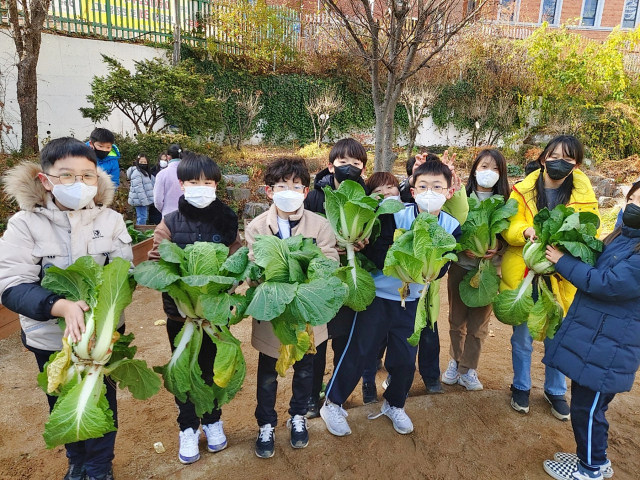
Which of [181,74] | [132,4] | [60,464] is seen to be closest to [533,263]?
[60,464]

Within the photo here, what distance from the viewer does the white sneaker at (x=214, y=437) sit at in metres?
2.85

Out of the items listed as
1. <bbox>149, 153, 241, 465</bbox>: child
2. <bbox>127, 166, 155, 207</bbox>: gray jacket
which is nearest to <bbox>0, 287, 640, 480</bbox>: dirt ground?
<bbox>149, 153, 241, 465</bbox>: child

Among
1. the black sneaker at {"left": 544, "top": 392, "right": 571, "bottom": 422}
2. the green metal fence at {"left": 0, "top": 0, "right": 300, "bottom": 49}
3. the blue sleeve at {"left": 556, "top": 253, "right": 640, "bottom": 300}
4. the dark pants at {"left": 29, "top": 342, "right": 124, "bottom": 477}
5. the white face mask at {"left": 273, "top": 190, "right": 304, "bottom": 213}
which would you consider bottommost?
the black sneaker at {"left": 544, "top": 392, "right": 571, "bottom": 422}

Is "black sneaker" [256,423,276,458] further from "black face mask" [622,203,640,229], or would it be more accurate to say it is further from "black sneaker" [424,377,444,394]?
"black face mask" [622,203,640,229]

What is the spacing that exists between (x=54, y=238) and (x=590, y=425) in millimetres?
3330

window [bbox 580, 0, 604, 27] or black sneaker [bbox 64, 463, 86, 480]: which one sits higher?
window [bbox 580, 0, 604, 27]

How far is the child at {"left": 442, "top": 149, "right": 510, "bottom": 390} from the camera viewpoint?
3.55 meters

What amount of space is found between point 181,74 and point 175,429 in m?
9.27

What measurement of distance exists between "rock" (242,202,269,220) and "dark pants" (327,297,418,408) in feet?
22.0

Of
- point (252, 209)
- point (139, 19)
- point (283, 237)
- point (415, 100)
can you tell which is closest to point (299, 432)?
point (283, 237)

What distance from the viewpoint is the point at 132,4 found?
1219 cm

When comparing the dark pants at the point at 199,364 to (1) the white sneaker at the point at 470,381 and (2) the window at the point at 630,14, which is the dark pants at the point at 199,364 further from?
(2) the window at the point at 630,14

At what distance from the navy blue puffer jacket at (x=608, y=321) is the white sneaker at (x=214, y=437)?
2296 mm

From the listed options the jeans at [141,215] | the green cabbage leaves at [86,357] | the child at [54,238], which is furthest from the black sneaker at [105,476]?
the jeans at [141,215]
